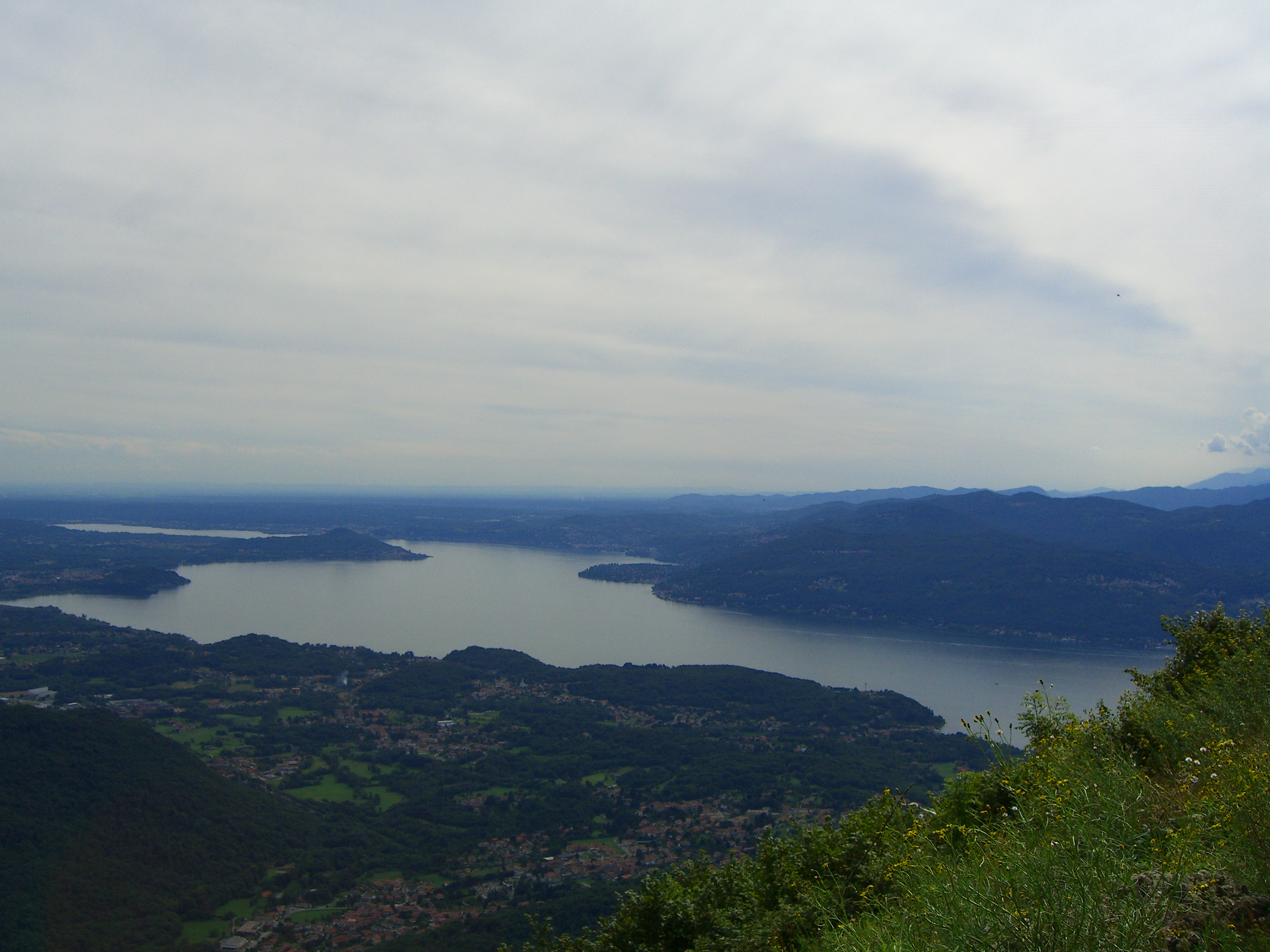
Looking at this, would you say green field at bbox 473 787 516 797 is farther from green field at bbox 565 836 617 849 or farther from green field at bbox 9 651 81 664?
green field at bbox 9 651 81 664

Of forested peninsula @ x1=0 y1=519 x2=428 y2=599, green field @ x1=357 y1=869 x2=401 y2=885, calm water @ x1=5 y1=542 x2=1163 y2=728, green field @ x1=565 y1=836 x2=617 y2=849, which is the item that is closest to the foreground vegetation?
green field @ x1=357 y1=869 x2=401 y2=885

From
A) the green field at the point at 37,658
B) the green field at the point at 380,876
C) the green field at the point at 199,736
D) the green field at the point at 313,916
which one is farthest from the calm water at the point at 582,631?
the green field at the point at 313,916

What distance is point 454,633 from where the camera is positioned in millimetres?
64688

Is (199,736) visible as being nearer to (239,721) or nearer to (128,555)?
(239,721)

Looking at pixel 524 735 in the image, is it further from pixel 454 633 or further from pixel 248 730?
pixel 454 633

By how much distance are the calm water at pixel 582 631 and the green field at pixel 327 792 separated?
24.9m

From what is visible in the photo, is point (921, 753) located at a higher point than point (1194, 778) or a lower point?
lower

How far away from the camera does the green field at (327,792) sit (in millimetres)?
28562

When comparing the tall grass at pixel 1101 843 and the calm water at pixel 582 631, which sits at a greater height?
the tall grass at pixel 1101 843

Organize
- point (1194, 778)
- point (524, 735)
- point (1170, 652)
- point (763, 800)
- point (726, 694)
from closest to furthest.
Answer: point (1194, 778)
point (763, 800)
point (524, 735)
point (726, 694)
point (1170, 652)

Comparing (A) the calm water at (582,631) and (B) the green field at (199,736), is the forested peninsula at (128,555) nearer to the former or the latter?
(A) the calm water at (582,631)

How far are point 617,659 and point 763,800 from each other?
94.6 ft

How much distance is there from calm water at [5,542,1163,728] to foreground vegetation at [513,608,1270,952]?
116ft

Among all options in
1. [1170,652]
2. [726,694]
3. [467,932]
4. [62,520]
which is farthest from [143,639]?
[62,520]
